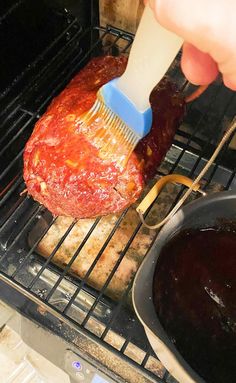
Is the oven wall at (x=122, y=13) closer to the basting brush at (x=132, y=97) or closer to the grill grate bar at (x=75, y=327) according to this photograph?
the basting brush at (x=132, y=97)

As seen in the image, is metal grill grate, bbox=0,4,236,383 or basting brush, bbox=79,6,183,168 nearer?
basting brush, bbox=79,6,183,168

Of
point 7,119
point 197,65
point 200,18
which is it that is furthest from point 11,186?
point 200,18

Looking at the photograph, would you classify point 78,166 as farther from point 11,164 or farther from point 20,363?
point 20,363

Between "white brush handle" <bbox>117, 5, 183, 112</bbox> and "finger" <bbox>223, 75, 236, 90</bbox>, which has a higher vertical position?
"white brush handle" <bbox>117, 5, 183, 112</bbox>

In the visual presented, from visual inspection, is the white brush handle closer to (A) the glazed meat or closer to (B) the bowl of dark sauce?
(A) the glazed meat

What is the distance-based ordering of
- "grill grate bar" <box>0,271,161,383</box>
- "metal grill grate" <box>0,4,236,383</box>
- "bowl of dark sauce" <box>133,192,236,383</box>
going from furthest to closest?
"metal grill grate" <box>0,4,236,383</box> → "grill grate bar" <box>0,271,161,383</box> → "bowl of dark sauce" <box>133,192,236,383</box>

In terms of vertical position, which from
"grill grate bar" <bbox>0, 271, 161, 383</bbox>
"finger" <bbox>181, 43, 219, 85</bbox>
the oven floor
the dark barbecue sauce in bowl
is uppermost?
"finger" <bbox>181, 43, 219, 85</bbox>

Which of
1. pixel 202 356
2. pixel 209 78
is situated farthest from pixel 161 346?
pixel 209 78

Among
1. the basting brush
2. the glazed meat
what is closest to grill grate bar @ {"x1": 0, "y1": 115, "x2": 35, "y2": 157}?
the glazed meat
